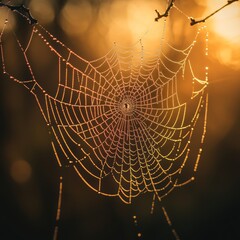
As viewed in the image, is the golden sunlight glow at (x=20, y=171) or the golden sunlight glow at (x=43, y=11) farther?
the golden sunlight glow at (x=43, y=11)

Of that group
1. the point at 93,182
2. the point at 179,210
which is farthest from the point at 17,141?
the point at 179,210

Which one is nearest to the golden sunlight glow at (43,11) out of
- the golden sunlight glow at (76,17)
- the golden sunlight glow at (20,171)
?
the golden sunlight glow at (76,17)

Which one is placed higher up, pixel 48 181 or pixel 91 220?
pixel 48 181

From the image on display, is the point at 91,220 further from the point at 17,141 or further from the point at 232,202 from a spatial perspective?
the point at 232,202

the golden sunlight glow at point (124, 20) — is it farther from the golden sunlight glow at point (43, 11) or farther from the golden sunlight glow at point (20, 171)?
the golden sunlight glow at point (20, 171)

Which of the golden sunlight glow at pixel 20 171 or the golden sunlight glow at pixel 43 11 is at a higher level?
the golden sunlight glow at pixel 43 11

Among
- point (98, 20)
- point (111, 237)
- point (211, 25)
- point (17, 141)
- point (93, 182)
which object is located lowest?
point (111, 237)
